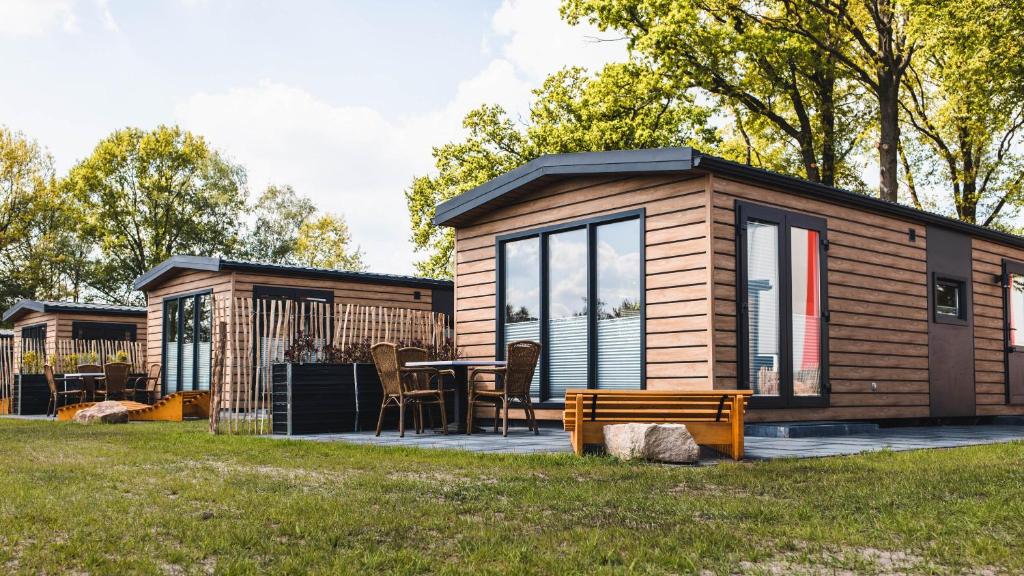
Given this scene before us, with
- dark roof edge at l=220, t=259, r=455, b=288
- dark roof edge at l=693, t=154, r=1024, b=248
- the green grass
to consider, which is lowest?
the green grass

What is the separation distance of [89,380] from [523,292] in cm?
916

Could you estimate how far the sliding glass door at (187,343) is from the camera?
17.1 meters

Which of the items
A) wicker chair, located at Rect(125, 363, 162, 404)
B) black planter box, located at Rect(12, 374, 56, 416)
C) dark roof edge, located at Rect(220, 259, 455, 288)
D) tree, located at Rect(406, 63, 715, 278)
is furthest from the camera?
tree, located at Rect(406, 63, 715, 278)

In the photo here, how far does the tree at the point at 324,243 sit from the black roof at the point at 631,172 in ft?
96.8

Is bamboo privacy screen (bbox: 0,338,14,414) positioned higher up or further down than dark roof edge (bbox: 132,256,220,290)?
further down

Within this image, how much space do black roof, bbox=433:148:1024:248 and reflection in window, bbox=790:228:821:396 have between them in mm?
598

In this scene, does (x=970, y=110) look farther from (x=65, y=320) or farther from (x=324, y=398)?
(x=65, y=320)

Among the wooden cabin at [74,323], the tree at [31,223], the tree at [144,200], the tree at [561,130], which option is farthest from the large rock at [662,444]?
the tree at [144,200]

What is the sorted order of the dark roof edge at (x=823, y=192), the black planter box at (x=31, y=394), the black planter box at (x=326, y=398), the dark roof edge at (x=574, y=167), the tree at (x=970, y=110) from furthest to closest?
the black planter box at (x=31, y=394) → the tree at (x=970, y=110) → the black planter box at (x=326, y=398) → the dark roof edge at (x=574, y=167) → the dark roof edge at (x=823, y=192)

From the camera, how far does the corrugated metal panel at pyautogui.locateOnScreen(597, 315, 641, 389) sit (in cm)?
1006

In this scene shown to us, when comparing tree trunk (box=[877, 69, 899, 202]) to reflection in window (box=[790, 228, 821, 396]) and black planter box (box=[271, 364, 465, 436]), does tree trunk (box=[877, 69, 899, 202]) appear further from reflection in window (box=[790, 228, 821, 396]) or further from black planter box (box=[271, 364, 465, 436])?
black planter box (box=[271, 364, 465, 436])

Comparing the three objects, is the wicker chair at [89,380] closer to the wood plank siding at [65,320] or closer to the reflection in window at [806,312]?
the wood plank siding at [65,320]

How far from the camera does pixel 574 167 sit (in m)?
10.4

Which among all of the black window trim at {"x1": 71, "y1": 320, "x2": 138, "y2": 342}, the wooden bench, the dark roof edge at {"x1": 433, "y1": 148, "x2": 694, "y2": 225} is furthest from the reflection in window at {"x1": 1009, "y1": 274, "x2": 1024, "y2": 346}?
the black window trim at {"x1": 71, "y1": 320, "x2": 138, "y2": 342}
